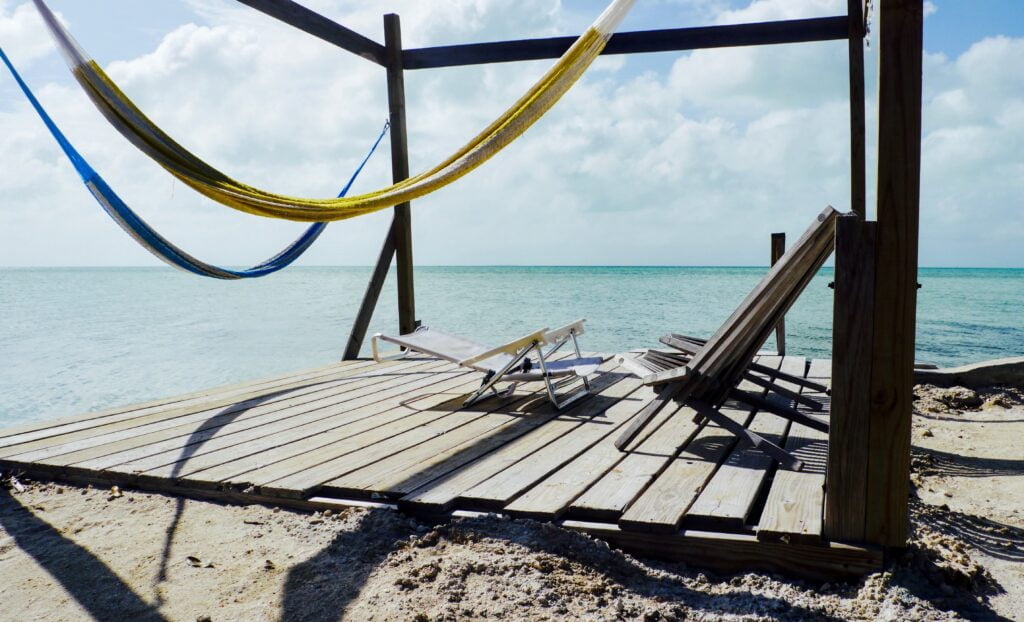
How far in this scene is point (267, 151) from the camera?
28.1 m

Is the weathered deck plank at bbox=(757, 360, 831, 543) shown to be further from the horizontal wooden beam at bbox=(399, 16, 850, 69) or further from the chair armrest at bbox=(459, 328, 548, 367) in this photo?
the horizontal wooden beam at bbox=(399, 16, 850, 69)

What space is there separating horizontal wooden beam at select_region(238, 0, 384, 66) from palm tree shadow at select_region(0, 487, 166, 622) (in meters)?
2.65

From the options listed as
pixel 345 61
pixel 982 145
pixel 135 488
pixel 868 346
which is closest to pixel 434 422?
pixel 135 488

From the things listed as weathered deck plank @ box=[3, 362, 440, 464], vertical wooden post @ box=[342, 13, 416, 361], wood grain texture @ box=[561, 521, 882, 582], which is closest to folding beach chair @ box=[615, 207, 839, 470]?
wood grain texture @ box=[561, 521, 882, 582]

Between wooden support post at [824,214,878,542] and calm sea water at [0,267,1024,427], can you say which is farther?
calm sea water at [0,267,1024,427]

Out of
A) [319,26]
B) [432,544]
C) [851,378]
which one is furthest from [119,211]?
[851,378]

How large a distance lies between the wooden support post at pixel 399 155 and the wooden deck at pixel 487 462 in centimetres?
140

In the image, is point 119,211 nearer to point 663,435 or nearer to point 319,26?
point 319,26

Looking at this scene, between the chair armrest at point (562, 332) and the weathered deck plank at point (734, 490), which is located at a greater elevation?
the chair armrest at point (562, 332)

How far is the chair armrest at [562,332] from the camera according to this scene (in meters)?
3.46

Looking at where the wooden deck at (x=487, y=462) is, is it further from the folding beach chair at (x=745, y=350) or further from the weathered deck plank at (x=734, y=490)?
the folding beach chair at (x=745, y=350)

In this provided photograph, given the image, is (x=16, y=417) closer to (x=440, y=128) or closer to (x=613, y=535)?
(x=613, y=535)

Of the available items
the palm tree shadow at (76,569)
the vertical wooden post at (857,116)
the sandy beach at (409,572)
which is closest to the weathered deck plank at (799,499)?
the sandy beach at (409,572)

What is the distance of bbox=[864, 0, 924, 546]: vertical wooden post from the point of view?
59.6 inches
